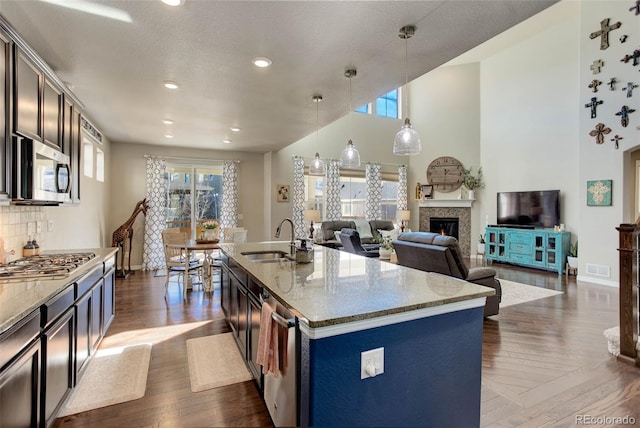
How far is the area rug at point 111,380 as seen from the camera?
2207 millimetres

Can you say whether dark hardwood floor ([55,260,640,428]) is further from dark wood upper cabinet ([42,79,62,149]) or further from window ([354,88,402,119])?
window ([354,88,402,119])

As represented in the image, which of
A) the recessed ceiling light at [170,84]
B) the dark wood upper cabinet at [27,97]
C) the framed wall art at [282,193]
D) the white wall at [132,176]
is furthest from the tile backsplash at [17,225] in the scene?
the framed wall art at [282,193]

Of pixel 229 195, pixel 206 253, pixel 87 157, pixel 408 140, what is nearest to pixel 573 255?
pixel 408 140

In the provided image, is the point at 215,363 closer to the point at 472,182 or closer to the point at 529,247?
the point at 529,247

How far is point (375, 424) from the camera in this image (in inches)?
55.7

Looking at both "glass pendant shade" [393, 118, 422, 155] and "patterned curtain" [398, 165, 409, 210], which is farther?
"patterned curtain" [398, 165, 409, 210]

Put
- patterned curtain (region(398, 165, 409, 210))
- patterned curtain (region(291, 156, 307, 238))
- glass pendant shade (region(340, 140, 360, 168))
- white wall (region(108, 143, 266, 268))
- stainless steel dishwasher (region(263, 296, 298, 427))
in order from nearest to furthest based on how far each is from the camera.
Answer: stainless steel dishwasher (region(263, 296, 298, 427)), glass pendant shade (region(340, 140, 360, 168)), white wall (region(108, 143, 266, 268)), patterned curtain (region(291, 156, 307, 238)), patterned curtain (region(398, 165, 409, 210))

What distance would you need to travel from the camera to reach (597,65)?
217 inches

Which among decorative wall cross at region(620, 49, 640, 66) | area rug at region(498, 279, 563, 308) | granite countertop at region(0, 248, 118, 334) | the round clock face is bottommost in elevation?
area rug at region(498, 279, 563, 308)

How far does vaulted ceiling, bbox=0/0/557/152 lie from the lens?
6.66ft

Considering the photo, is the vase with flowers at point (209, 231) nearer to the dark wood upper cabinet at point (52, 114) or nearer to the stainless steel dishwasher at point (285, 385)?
the dark wood upper cabinet at point (52, 114)

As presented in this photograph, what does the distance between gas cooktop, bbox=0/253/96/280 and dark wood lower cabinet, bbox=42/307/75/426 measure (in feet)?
0.94

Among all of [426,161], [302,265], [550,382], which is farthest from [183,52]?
[426,161]

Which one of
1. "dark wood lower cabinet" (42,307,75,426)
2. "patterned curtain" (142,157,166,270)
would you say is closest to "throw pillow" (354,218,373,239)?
"patterned curtain" (142,157,166,270)
